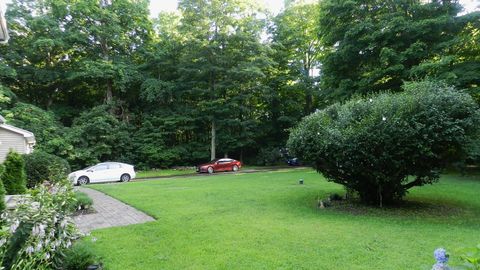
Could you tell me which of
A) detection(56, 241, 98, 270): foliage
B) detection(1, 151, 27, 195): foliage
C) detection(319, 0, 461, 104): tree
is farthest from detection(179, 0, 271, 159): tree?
detection(56, 241, 98, 270): foliage

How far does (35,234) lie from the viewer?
362cm

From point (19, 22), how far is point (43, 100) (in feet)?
23.0

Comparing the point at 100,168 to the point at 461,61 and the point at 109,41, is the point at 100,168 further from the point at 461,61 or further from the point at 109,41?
the point at 461,61

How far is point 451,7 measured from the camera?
18938 millimetres

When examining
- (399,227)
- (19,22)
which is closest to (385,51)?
(399,227)

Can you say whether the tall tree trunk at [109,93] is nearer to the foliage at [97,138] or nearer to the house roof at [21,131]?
the foliage at [97,138]

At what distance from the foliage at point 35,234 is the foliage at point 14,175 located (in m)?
7.87

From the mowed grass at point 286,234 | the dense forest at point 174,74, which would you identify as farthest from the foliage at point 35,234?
the dense forest at point 174,74

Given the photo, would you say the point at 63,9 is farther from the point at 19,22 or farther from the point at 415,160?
the point at 415,160

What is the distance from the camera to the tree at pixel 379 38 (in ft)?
61.3

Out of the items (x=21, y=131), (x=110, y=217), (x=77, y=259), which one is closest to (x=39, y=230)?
(x=77, y=259)

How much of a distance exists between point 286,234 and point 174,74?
1110 inches

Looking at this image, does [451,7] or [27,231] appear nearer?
[27,231]

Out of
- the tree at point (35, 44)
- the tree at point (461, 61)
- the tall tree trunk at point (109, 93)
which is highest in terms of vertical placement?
the tree at point (35, 44)
